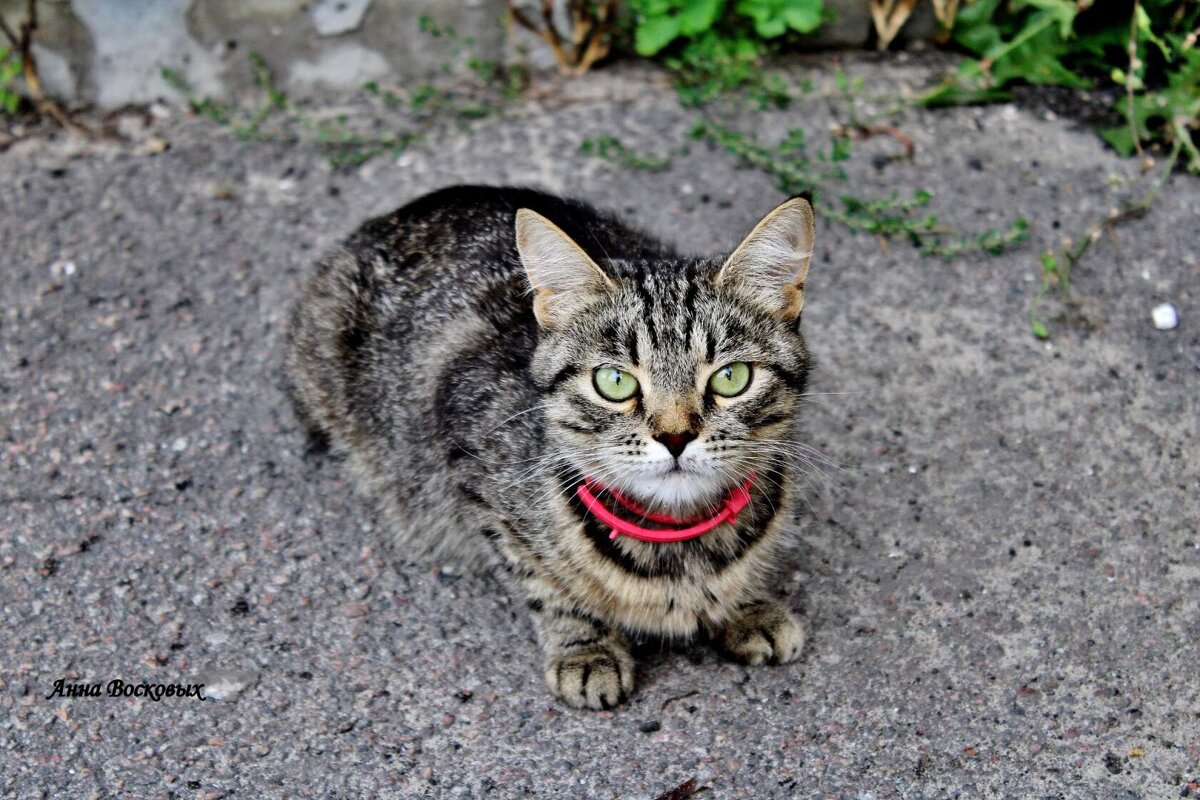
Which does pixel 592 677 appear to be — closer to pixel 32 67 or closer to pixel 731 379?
pixel 731 379

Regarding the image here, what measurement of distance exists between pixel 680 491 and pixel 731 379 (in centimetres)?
29

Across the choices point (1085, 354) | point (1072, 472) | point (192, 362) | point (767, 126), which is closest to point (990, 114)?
point (767, 126)

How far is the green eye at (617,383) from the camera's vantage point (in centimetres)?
285

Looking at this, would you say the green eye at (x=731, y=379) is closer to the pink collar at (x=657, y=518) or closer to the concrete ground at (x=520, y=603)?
the pink collar at (x=657, y=518)

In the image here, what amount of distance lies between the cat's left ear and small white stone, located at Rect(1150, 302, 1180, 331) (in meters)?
1.84

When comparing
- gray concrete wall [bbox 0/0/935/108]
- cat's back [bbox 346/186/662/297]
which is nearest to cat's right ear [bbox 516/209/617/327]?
cat's back [bbox 346/186/662/297]

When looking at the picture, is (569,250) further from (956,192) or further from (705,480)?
(956,192)

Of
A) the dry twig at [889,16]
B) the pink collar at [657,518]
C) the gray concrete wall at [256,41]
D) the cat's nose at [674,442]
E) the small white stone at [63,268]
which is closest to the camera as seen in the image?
the cat's nose at [674,442]

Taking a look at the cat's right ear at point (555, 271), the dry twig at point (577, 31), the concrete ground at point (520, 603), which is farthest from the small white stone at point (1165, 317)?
the dry twig at point (577, 31)

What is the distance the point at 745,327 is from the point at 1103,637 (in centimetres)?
134

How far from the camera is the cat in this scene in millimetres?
Result: 2844

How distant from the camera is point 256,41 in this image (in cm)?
506

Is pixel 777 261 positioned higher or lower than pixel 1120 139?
higher

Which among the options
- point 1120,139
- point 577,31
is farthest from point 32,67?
point 1120,139
